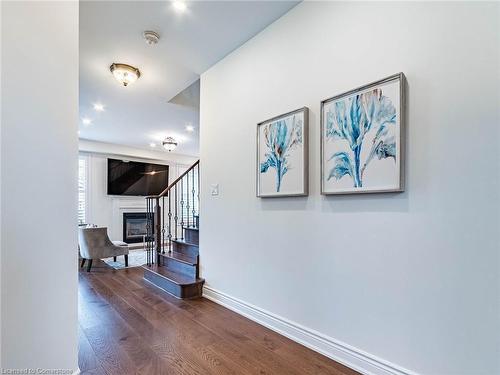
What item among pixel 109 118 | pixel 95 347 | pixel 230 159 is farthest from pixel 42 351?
pixel 109 118

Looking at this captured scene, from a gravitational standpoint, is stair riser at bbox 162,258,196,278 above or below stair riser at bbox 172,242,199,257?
below

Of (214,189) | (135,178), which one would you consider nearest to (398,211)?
(214,189)

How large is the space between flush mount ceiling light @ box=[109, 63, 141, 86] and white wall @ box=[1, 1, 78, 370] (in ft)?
5.34

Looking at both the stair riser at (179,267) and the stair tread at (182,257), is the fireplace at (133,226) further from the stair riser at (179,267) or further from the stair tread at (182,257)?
the stair riser at (179,267)

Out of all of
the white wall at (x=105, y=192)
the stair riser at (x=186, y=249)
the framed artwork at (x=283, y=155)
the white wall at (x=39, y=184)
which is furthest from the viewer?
the white wall at (x=105, y=192)

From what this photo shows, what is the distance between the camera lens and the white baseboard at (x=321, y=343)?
64.6 inches

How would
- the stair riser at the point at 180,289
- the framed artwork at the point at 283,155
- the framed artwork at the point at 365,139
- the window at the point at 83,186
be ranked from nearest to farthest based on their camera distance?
the framed artwork at the point at 365,139 → the framed artwork at the point at 283,155 → the stair riser at the point at 180,289 → the window at the point at 83,186

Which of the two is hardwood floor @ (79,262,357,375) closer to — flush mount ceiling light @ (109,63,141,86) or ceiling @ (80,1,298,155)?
flush mount ceiling light @ (109,63,141,86)

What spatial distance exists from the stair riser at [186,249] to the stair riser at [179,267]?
0.27m

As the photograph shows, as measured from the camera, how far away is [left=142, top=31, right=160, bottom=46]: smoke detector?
2.57 m

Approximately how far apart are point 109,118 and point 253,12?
3.76 meters

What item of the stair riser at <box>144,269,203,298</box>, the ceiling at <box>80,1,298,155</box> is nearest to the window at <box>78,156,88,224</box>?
the ceiling at <box>80,1,298,155</box>

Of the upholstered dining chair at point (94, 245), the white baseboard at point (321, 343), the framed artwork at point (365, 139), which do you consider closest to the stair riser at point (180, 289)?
the white baseboard at point (321, 343)

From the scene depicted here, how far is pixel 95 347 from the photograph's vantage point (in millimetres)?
2006
